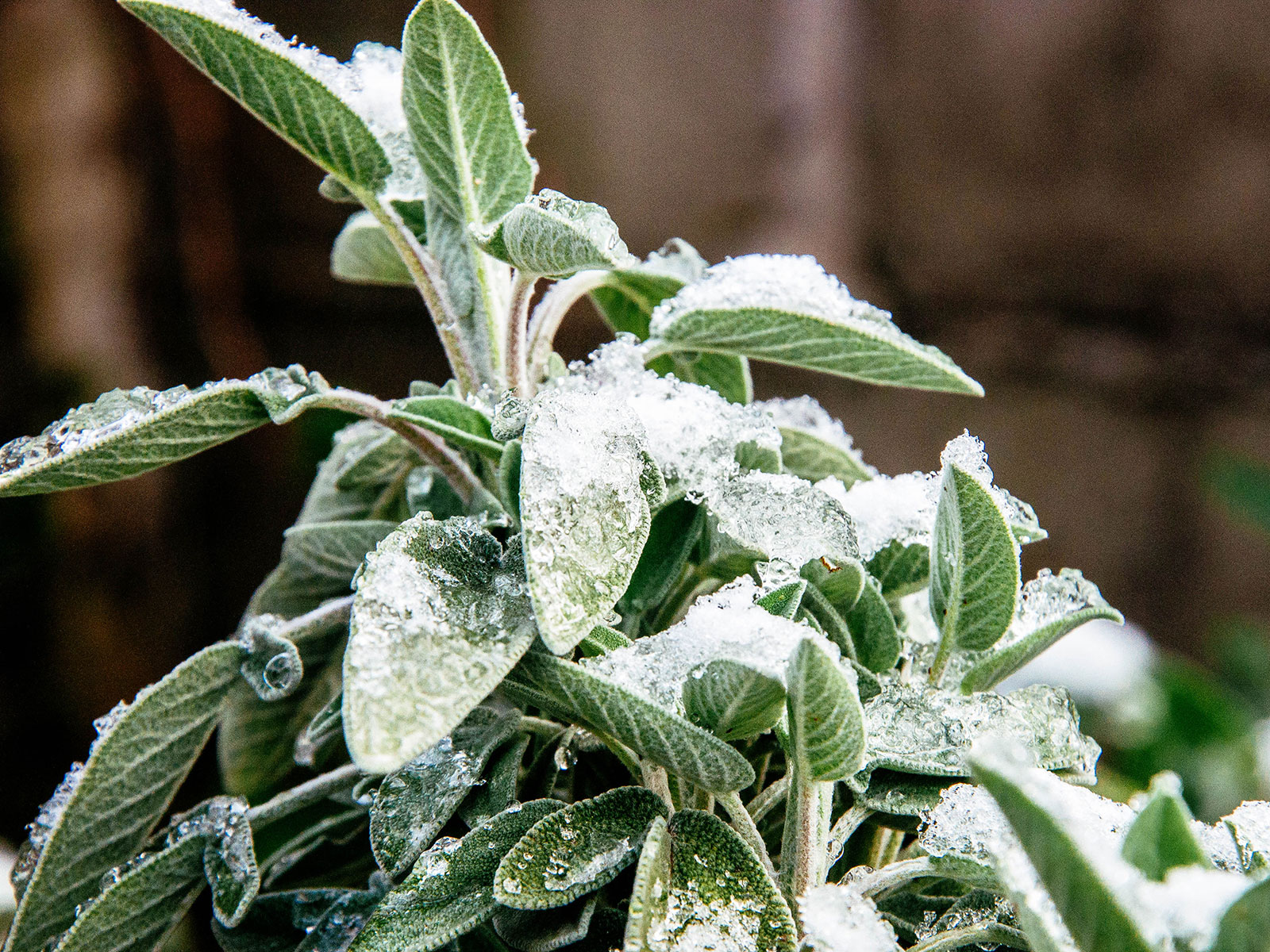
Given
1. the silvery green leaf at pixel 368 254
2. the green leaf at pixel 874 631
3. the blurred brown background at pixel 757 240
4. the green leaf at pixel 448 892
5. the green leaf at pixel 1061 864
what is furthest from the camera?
the blurred brown background at pixel 757 240

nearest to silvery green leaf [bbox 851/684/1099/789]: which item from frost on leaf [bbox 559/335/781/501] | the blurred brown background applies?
frost on leaf [bbox 559/335/781/501]

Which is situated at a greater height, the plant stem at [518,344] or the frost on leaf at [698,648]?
the plant stem at [518,344]

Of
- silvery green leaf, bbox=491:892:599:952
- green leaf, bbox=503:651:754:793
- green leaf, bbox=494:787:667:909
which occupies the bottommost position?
silvery green leaf, bbox=491:892:599:952

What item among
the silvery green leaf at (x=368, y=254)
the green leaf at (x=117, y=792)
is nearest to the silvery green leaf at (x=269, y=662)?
the green leaf at (x=117, y=792)

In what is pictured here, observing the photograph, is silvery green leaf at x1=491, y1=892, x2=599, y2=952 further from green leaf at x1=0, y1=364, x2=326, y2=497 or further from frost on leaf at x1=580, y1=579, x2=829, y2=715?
green leaf at x1=0, y1=364, x2=326, y2=497

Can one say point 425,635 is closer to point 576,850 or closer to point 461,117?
point 576,850

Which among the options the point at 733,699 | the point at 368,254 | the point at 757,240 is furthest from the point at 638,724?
the point at 757,240

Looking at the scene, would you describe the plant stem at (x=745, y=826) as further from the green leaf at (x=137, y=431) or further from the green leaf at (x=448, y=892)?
the green leaf at (x=137, y=431)
